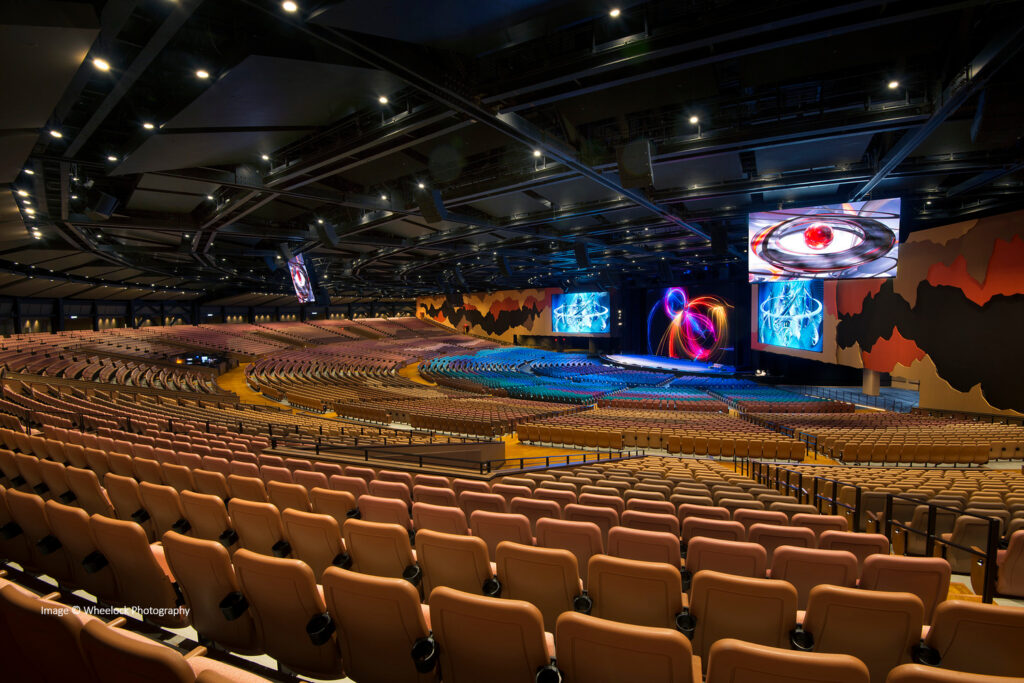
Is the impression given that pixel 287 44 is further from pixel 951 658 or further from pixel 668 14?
pixel 951 658

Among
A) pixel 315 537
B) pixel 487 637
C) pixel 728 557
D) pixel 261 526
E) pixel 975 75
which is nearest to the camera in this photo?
pixel 487 637

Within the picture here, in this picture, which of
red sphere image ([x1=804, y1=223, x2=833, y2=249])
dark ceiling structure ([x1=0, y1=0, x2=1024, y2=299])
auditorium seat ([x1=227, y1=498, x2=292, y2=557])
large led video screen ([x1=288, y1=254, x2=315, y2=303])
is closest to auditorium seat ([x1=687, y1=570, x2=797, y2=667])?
auditorium seat ([x1=227, y1=498, x2=292, y2=557])

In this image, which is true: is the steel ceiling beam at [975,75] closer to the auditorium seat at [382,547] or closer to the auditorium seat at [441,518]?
the auditorium seat at [441,518]

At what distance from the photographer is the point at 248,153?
1082 cm

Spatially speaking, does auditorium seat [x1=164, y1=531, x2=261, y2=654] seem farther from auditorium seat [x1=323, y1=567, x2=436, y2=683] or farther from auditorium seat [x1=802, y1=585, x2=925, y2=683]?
auditorium seat [x1=802, y1=585, x2=925, y2=683]

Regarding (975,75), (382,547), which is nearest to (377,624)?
(382,547)

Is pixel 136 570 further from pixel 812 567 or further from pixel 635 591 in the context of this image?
pixel 812 567

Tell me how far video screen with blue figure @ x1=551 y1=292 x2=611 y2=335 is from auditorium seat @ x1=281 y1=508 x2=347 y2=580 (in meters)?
40.5

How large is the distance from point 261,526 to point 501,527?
1.80 m

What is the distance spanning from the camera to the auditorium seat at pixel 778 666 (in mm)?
1358

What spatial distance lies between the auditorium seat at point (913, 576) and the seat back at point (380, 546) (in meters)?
2.88

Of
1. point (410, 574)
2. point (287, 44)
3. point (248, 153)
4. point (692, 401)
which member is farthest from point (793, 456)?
point (248, 153)

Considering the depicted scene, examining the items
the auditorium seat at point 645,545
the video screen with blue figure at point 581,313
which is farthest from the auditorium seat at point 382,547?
the video screen with blue figure at point 581,313

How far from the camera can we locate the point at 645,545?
3.10m
